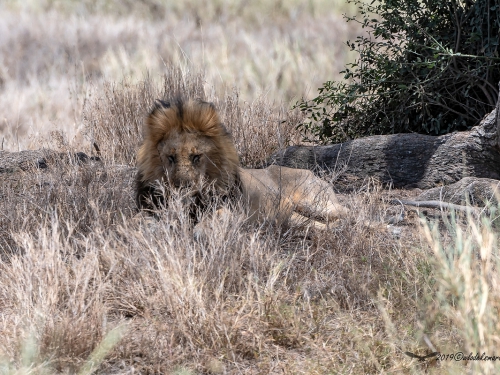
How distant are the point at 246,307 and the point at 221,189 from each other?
1450 mm

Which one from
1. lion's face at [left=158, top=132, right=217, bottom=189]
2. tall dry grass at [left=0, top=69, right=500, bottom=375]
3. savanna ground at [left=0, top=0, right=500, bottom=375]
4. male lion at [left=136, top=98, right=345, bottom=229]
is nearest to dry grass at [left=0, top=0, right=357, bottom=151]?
male lion at [left=136, top=98, right=345, bottom=229]

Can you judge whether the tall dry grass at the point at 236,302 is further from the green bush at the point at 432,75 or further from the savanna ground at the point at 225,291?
the green bush at the point at 432,75

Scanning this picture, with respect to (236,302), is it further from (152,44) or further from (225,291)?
(152,44)

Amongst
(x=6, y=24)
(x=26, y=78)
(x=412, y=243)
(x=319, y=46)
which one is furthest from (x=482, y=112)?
(x=6, y=24)

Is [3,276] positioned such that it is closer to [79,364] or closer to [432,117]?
[79,364]

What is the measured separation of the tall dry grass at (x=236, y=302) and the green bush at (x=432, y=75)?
3340 mm

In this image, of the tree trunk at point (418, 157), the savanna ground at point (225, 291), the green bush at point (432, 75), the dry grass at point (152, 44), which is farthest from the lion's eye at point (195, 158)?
the dry grass at point (152, 44)

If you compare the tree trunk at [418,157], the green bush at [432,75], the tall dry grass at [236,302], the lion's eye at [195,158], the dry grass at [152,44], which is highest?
the dry grass at [152,44]

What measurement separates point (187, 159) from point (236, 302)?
52.5 inches

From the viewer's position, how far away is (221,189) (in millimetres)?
4637

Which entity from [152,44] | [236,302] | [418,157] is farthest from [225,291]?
[152,44]

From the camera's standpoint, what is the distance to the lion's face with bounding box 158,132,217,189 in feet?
14.4

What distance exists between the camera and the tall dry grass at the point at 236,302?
2826 millimetres

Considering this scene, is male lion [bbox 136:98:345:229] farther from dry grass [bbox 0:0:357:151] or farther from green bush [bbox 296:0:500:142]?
dry grass [bbox 0:0:357:151]
